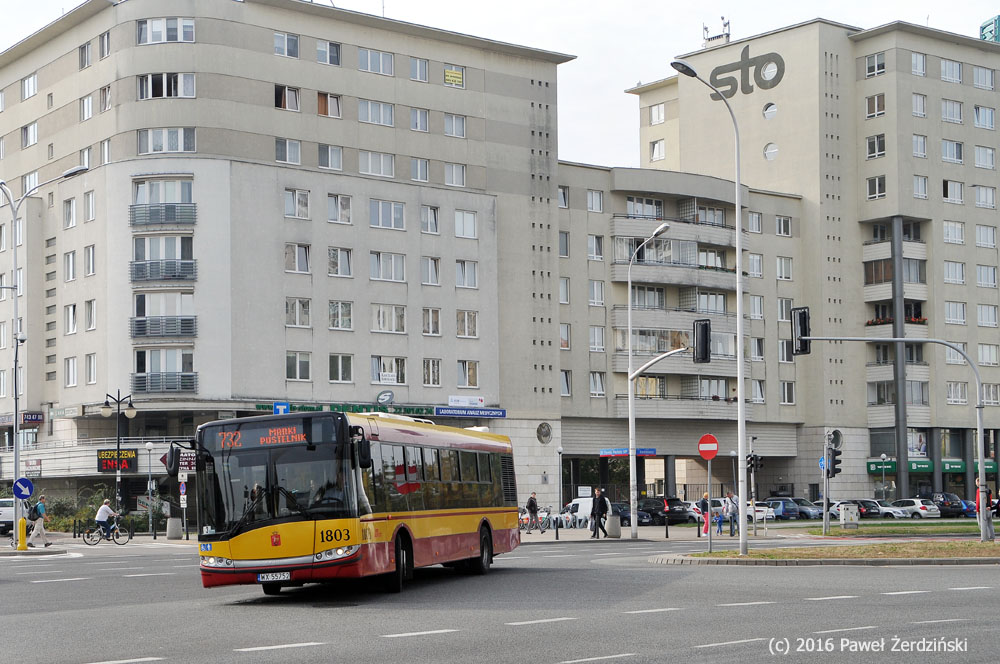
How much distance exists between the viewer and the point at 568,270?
7269 cm

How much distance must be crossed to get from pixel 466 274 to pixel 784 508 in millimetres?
19365

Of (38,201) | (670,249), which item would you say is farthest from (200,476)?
(670,249)

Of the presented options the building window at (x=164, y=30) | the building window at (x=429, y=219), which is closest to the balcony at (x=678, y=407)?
the building window at (x=429, y=219)

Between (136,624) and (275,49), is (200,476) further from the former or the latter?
(275,49)

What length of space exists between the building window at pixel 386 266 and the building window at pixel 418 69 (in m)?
8.82

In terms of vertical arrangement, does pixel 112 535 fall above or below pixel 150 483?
below

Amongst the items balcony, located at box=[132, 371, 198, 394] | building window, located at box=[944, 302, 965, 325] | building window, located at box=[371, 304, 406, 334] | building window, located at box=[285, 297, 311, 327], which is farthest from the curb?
building window, located at box=[944, 302, 965, 325]

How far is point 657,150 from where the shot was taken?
93.9 meters

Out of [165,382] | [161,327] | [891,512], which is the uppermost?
[161,327]

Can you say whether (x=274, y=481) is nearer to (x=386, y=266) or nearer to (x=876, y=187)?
(x=386, y=266)

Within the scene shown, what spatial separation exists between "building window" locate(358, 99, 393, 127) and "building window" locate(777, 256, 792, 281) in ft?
86.3

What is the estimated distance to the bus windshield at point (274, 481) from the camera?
789 inches

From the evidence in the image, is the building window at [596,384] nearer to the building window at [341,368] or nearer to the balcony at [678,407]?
the balcony at [678,407]

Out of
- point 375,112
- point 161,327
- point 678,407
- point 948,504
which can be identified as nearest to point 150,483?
point 161,327
